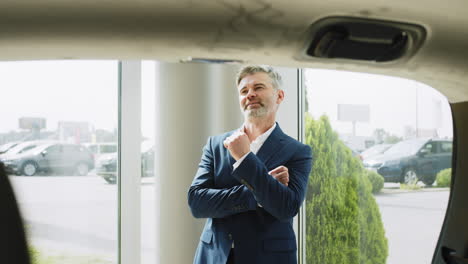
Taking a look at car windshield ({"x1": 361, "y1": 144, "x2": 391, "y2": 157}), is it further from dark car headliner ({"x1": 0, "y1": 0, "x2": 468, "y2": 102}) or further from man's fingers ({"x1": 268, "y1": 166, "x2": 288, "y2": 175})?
dark car headliner ({"x1": 0, "y1": 0, "x2": 468, "y2": 102})

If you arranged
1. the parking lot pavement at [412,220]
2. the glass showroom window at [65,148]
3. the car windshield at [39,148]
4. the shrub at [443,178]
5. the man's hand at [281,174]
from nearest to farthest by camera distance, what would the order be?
the man's hand at [281,174]
the shrub at [443,178]
the parking lot pavement at [412,220]
the glass showroom window at [65,148]
the car windshield at [39,148]

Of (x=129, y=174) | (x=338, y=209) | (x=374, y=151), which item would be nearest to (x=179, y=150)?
(x=129, y=174)

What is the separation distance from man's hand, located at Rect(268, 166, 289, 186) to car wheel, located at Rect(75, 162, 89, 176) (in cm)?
251

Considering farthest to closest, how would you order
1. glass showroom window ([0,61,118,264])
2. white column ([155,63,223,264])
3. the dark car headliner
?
glass showroom window ([0,61,118,264]), white column ([155,63,223,264]), the dark car headliner

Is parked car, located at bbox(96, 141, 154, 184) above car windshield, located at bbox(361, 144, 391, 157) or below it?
below

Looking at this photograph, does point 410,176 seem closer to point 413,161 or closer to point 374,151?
→ point 413,161

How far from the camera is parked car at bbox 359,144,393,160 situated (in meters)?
3.62

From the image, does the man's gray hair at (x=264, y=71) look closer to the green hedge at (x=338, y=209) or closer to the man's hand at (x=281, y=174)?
the man's hand at (x=281, y=174)

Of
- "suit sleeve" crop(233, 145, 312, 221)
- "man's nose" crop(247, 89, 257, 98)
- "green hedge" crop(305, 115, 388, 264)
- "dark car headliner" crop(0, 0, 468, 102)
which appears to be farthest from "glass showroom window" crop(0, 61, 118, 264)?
"dark car headliner" crop(0, 0, 468, 102)

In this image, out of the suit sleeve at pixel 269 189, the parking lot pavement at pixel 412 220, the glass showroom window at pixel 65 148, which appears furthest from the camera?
the glass showroom window at pixel 65 148

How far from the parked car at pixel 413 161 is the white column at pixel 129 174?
6.02 ft

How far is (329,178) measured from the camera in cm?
391

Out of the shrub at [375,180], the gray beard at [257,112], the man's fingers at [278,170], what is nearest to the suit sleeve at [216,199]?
the man's fingers at [278,170]

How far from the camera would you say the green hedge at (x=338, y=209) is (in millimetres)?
3740
